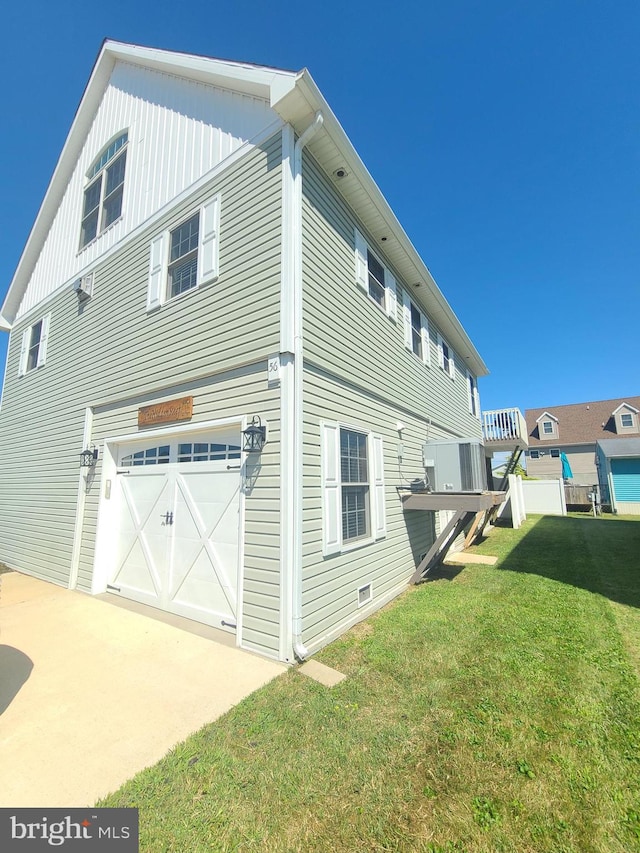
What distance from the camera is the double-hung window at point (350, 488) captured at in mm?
4480

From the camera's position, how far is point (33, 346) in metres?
9.26

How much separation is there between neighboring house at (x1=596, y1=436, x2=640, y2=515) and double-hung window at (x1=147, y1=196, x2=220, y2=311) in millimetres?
21075

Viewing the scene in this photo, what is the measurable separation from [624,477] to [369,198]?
66.1ft

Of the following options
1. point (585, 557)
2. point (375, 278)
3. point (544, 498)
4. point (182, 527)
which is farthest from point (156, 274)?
point (544, 498)

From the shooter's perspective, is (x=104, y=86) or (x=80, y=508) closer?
(x=80, y=508)

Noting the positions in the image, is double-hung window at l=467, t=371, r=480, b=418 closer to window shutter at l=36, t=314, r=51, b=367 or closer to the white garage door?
the white garage door

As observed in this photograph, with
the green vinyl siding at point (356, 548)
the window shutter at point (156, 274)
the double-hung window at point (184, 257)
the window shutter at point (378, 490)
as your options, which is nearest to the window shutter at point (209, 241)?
the double-hung window at point (184, 257)

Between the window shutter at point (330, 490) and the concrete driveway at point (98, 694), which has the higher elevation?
the window shutter at point (330, 490)

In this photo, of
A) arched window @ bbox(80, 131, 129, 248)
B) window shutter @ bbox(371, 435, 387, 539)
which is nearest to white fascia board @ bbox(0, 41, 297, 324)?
arched window @ bbox(80, 131, 129, 248)

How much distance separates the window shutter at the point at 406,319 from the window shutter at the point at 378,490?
119 inches

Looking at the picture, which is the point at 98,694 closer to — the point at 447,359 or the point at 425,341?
the point at 425,341

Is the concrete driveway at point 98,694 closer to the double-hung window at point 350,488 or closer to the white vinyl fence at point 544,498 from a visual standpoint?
the double-hung window at point 350,488

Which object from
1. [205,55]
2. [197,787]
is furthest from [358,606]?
[205,55]

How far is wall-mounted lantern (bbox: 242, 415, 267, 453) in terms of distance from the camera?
13.6 feet
